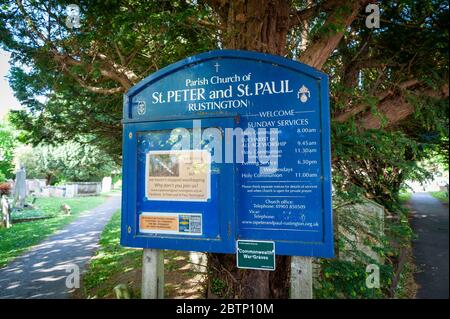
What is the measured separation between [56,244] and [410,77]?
776 centimetres

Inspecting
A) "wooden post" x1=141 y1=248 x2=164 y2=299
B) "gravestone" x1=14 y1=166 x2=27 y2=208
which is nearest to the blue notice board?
"wooden post" x1=141 y1=248 x2=164 y2=299

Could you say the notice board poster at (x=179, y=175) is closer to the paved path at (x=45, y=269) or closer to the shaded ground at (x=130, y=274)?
the shaded ground at (x=130, y=274)

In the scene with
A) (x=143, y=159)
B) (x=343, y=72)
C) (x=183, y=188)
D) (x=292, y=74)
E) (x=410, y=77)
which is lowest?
(x=183, y=188)

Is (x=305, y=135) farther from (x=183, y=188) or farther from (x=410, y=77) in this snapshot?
(x=410, y=77)

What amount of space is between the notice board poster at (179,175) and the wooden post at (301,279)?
0.93 m

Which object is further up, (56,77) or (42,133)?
(56,77)

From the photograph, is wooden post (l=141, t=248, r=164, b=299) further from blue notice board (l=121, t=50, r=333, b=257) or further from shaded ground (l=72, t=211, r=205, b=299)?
shaded ground (l=72, t=211, r=205, b=299)

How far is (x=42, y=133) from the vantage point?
20.0 ft

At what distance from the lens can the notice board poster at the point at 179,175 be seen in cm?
275

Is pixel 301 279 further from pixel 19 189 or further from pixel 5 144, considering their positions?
pixel 19 189

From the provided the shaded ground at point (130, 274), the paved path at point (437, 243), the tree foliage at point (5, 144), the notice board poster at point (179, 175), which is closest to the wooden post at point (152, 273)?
the notice board poster at point (179, 175)

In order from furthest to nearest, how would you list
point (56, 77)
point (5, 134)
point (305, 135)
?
1. point (5, 134)
2. point (56, 77)
3. point (305, 135)
